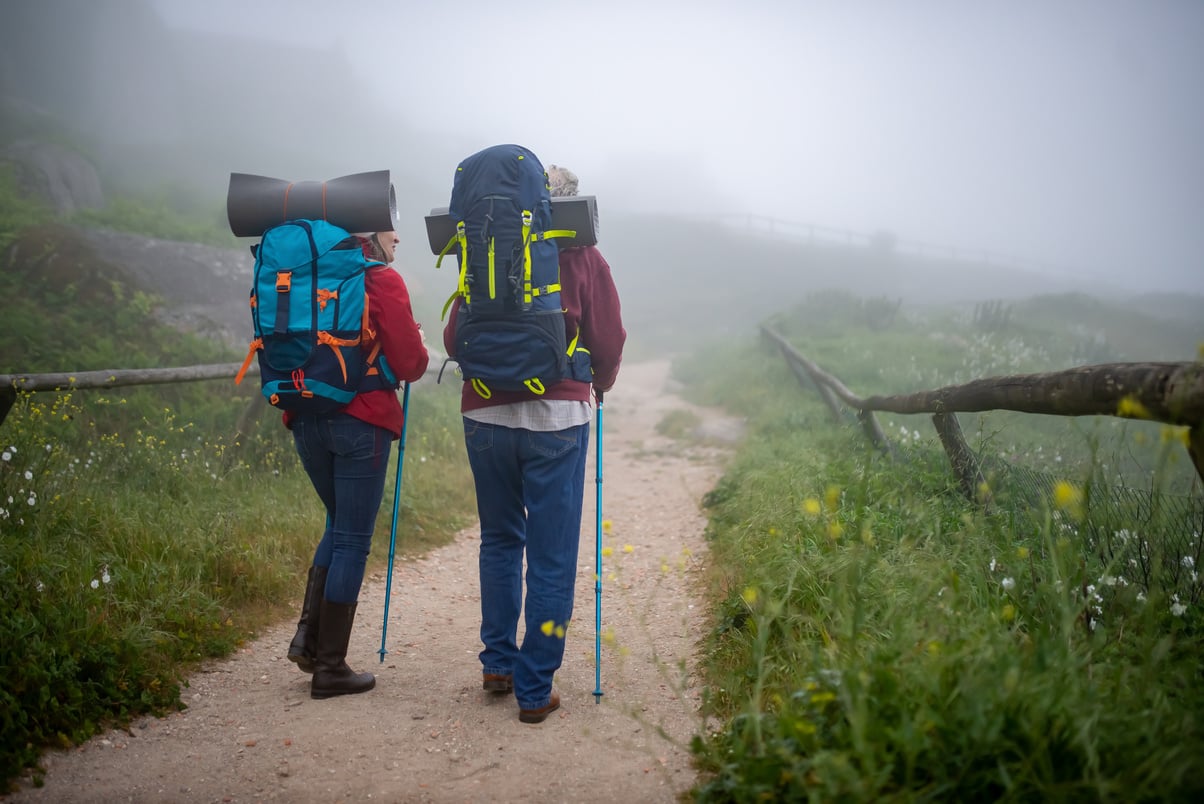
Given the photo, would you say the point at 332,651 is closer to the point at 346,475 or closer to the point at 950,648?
the point at 346,475

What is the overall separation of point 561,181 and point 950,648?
8.13 ft

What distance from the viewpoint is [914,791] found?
68.6 inches

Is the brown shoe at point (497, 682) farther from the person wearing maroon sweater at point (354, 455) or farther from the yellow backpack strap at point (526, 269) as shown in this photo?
the yellow backpack strap at point (526, 269)

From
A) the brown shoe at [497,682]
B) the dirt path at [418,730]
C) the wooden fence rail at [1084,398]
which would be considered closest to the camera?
the wooden fence rail at [1084,398]

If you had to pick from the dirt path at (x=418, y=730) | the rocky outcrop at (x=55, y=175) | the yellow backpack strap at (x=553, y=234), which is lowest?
the dirt path at (x=418, y=730)

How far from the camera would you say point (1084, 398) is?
8.61ft

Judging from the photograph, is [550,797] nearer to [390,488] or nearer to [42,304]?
[390,488]

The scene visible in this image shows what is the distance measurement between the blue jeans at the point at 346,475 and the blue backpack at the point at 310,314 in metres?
0.13

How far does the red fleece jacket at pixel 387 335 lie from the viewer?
322cm

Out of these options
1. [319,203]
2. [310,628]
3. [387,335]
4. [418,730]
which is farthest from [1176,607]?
[319,203]

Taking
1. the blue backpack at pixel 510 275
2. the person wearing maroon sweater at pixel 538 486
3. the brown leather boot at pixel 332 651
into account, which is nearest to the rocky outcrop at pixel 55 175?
the brown leather boot at pixel 332 651

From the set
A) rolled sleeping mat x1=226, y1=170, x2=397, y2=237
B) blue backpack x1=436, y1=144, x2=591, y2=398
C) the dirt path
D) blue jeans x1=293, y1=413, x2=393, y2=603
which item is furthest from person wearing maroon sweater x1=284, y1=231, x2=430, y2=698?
blue backpack x1=436, y1=144, x2=591, y2=398

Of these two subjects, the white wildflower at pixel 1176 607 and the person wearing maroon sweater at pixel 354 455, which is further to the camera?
the person wearing maroon sweater at pixel 354 455

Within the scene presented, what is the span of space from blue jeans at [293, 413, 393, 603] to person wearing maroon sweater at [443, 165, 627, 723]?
46 cm
